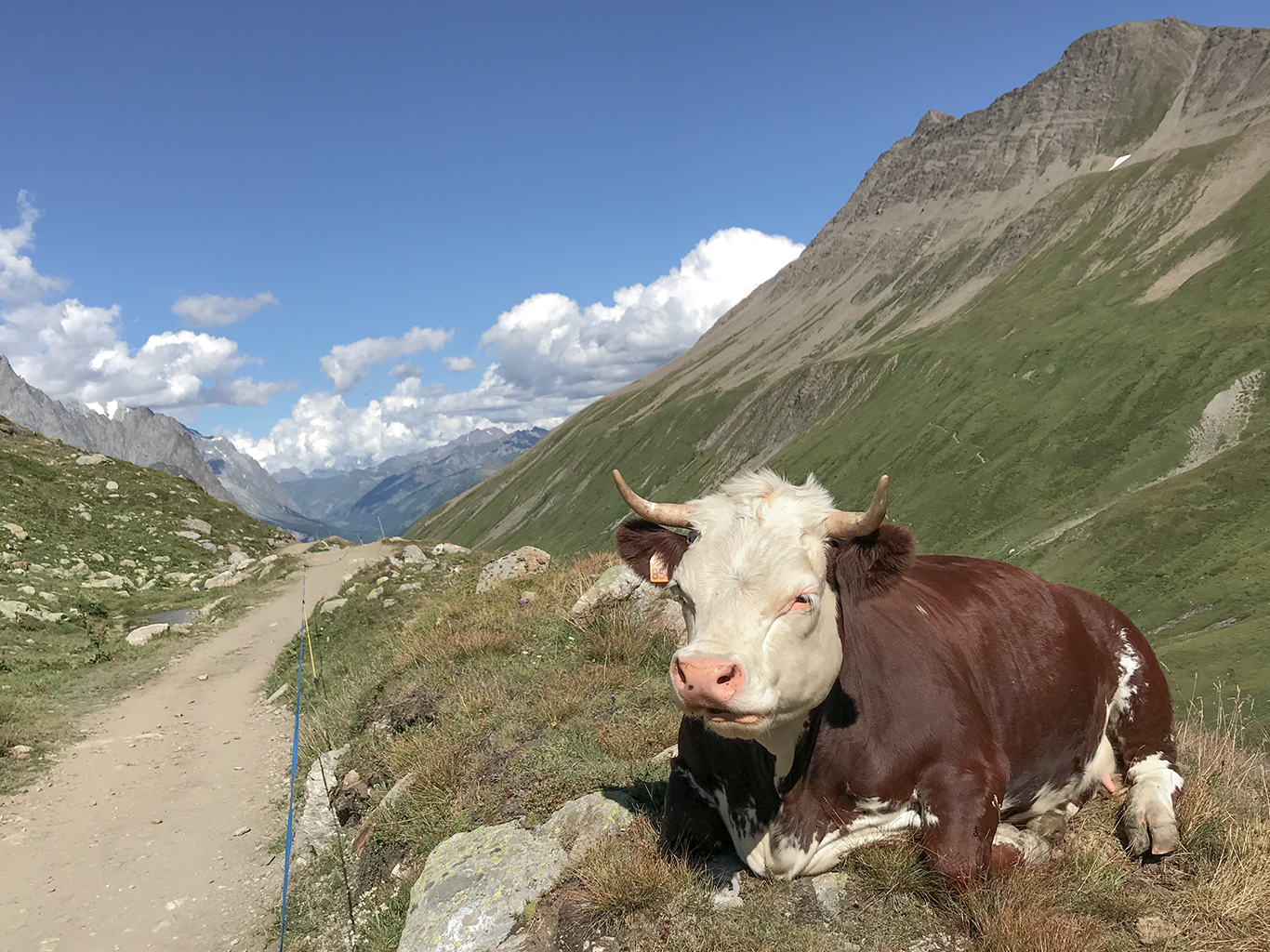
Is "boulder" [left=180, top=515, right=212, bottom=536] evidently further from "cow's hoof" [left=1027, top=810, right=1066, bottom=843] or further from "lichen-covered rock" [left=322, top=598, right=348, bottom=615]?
"cow's hoof" [left=1027, top=810, right=1066, bottom=843]

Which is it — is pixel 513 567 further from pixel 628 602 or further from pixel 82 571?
pixel 82 571

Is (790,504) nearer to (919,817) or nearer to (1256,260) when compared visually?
(919,817)

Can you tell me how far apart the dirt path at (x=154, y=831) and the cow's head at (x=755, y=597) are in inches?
282

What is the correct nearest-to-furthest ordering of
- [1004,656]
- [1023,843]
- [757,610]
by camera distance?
[757,610] → [1023,843] → [1004,656]

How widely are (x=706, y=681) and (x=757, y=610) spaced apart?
600 millimetres

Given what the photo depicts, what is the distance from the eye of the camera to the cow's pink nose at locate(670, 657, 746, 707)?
396 centimetres

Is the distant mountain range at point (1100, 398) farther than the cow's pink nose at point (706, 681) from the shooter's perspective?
Yes

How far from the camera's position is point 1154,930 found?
4.61 m

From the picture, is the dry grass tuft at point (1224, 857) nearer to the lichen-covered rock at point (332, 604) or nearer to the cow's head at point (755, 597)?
the cow's head at point (755, 597)

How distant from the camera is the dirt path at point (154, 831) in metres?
8.41

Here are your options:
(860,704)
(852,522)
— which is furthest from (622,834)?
(852,522)

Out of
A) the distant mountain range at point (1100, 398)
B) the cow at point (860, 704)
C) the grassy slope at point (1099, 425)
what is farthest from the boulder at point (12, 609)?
the grassy slope at point (1099, 425)

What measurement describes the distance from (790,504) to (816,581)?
0.58 meters

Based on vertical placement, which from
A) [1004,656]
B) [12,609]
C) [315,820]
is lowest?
[315,820]
